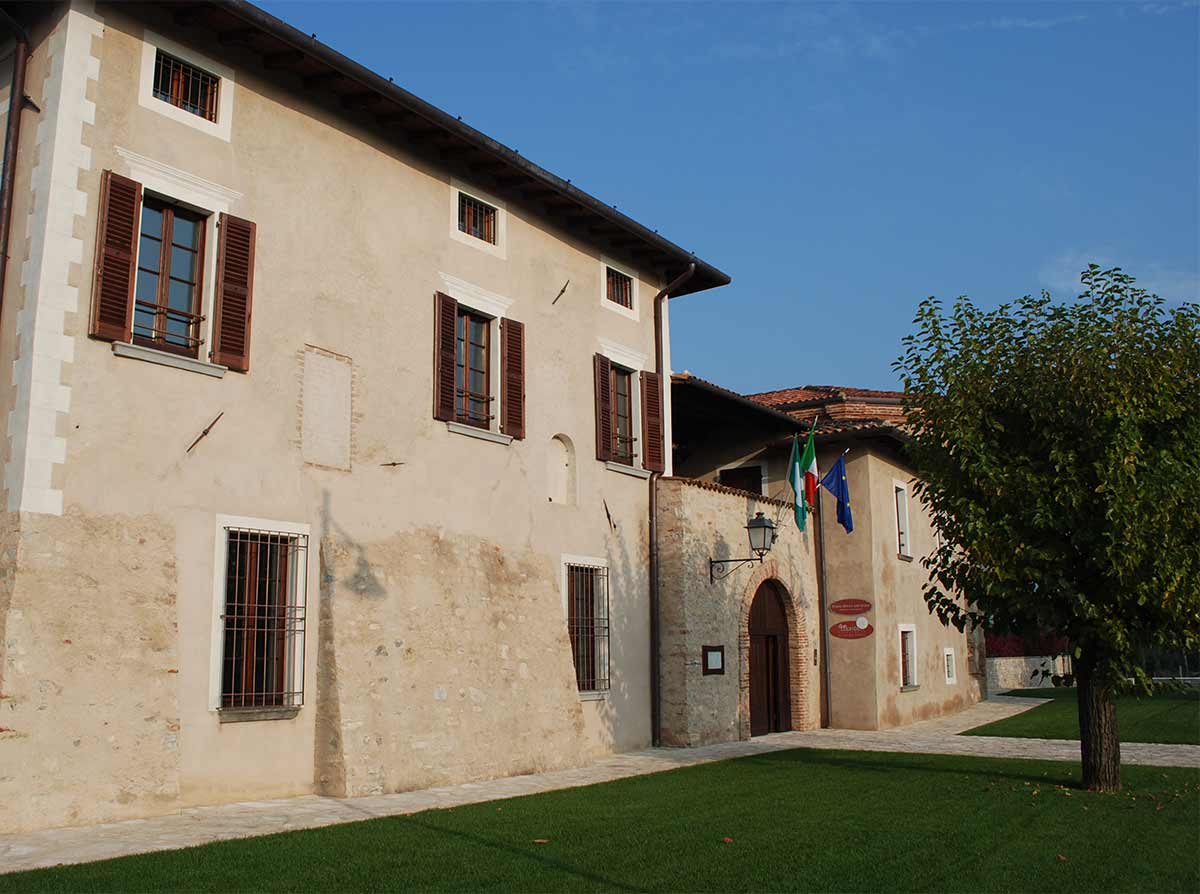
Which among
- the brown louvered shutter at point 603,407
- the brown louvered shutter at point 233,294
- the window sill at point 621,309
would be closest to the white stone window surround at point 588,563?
the brown louvered shutter at point 603,407

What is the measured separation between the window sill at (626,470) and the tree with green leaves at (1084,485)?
540cm

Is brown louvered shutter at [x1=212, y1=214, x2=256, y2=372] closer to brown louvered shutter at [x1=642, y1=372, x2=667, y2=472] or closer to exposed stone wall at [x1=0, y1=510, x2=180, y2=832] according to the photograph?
exposed stone wall at [x1=0, y1=510, x2=180, y2=832]

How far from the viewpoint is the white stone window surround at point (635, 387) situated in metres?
16.6

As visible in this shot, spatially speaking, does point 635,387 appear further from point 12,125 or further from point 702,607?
point 12,125

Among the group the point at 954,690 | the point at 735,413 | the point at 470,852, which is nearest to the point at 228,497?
the point at 470,852

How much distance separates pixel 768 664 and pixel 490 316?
918 cm

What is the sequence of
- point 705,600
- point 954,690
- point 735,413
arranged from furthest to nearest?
1. point 954,690
2. point 735,413
3. point 705,600

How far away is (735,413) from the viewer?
2042 cm

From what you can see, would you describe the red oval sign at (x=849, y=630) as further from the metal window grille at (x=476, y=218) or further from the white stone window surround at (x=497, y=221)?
the metal window grille at (x=476, y=218)

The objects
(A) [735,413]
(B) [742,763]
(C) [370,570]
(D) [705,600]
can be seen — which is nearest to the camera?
(C) [370,570]

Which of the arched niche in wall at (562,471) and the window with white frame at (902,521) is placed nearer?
the arched niche in wall at (562,471)

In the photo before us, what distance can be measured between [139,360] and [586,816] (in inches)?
237

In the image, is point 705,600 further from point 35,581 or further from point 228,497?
point 35,581

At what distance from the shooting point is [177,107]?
35.4 ft
